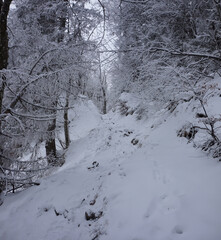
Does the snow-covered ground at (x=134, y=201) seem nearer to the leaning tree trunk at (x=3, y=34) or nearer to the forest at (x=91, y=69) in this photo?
the forest at (x=91, y=69)

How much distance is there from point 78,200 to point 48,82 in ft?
9.78

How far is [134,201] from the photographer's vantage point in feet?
8.91

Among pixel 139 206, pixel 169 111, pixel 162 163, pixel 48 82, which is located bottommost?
pixel 139 206

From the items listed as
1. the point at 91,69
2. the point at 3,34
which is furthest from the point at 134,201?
the point at 3,34

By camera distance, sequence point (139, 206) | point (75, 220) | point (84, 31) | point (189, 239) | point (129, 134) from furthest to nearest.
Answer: point (129, 134) → point (84, 31) → point (75, 220) → point (139, 206) → point (189, 239)

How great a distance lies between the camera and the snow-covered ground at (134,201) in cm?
210

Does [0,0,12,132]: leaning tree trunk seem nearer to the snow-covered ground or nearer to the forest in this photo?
the forest

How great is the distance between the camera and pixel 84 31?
4.95 meters

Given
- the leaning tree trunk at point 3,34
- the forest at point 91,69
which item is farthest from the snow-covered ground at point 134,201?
the leaning tree trunk at point 3,34

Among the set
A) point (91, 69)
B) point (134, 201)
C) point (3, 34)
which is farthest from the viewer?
point (91, 69)

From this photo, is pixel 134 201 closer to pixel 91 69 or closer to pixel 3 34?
pixel 91 69

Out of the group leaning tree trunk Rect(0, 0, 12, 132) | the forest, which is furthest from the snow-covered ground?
leaning tree trunk Rect(0, 0, 12, 132)

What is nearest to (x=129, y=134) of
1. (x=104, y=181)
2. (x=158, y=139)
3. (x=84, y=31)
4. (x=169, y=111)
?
(x=169, y=111)

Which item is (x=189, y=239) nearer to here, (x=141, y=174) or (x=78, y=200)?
(x=141, y=174)
